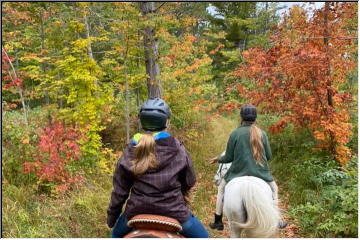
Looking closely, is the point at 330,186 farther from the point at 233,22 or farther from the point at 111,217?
the point at 233,22

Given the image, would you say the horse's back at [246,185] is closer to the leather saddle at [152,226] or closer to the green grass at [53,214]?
the leather saddle at [152,226]

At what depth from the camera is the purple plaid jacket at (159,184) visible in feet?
9.92

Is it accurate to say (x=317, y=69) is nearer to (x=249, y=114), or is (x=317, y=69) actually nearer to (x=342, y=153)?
(x=342, y=153)

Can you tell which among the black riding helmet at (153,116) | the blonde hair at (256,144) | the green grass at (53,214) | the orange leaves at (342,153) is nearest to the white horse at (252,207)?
the blonde hair at (256,144)

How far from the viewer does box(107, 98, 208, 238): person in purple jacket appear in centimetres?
301

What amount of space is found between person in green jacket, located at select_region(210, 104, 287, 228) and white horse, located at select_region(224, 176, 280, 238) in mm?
181

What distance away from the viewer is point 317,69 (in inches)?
301

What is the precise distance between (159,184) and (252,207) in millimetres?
1996

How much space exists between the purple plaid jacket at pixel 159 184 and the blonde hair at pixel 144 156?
0.06 metres

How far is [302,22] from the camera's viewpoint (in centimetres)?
812

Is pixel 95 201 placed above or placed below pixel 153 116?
below

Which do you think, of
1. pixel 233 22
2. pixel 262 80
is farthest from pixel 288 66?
pixel 233 22

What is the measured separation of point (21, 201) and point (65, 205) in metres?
0.86

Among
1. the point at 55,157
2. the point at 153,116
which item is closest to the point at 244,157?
the point at 153,116
